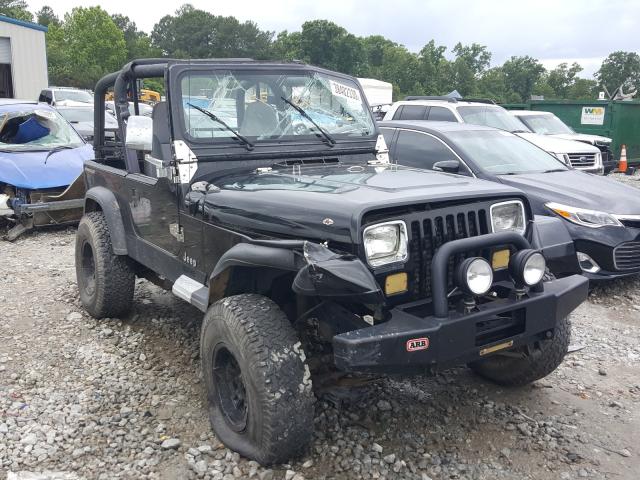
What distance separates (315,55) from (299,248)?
67071mm

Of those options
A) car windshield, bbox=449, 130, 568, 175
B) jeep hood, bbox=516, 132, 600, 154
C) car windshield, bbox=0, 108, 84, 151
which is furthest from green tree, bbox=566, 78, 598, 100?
car windshield, bbox=0, 108, 84, 151

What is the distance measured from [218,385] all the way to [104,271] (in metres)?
1.88

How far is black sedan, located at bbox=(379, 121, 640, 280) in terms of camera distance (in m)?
5.68

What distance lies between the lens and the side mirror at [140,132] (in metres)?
3.99

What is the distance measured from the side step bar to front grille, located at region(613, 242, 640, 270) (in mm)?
3880

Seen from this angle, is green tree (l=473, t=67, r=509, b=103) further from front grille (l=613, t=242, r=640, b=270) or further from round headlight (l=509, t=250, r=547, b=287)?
round headlight (l=509, t=250, r=547, b=287)

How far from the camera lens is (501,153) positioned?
22.8ft

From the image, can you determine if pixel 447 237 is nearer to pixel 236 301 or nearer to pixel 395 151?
pixel 236 301

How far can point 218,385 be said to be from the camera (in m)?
3.27

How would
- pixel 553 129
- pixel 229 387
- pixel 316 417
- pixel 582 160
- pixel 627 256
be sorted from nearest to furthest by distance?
1. pixel 229 387
2. pixel 316 417
3. pixel 627 256
4. pixel 582 160
5. pixel 553 129

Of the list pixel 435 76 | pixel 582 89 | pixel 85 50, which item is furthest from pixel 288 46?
pixel 582 89

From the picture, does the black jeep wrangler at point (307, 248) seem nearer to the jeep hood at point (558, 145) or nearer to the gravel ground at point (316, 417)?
the gravel ground at point (316, 417)

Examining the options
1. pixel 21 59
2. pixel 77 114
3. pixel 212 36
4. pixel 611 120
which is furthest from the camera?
pixel 212 36

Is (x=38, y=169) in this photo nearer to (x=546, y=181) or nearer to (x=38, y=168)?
(x=38, y=168)
